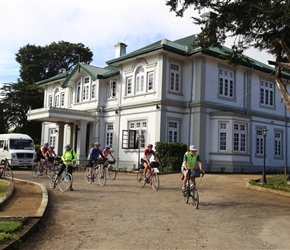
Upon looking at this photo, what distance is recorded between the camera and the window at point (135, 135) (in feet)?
85.0

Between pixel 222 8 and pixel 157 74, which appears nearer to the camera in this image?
pixel 222 8

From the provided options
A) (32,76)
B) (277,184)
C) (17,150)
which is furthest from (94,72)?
(32,76)

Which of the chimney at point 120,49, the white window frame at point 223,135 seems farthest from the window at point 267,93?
the chimney at point 120,49

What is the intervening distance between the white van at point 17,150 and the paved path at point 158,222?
14.3m

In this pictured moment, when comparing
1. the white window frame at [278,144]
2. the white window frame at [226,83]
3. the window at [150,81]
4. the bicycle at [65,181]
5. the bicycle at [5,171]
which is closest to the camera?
the bicycle at [65,181]

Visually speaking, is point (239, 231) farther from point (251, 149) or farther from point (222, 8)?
point (251, 149)

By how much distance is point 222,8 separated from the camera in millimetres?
15211

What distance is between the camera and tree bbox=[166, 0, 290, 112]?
14805 millimetres

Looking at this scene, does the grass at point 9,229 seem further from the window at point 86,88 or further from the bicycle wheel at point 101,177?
the window at point 86,88

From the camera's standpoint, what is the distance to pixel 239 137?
85.1 ft

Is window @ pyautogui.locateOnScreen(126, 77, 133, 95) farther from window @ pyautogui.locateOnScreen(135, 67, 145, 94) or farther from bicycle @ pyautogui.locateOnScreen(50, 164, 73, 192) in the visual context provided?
bicycle @ pyautogui.locateOnScreen(50, 164, 73, 192)

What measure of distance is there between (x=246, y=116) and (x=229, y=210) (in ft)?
56.1

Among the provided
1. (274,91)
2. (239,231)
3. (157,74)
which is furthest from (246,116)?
(239,231)

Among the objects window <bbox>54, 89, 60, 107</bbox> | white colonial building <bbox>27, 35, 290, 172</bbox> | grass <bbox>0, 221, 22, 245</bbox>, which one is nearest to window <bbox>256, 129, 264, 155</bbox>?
white colonial building <bbox>27, 35, 290, 172</bbox>
